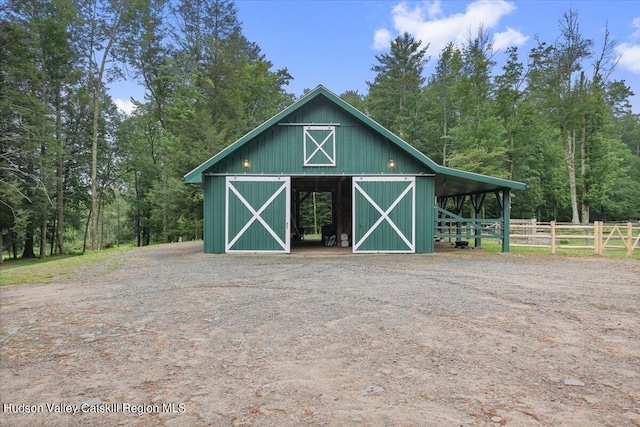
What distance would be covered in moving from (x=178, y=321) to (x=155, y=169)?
2554 centimetres

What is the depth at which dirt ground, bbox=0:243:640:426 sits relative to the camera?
7.91ft

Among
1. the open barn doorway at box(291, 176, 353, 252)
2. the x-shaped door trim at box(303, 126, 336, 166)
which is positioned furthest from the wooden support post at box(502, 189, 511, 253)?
the x-shaped door trim at box(303, 126, 336, 166)

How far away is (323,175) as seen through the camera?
12.3 metres

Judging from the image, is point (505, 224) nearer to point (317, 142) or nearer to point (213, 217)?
point (317, 142)

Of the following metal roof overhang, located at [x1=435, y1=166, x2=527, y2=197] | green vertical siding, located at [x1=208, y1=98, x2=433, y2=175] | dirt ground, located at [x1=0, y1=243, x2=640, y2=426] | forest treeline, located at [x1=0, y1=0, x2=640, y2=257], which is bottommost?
dirt ground, located at [x1=0, y1=243, x2=640, y2=426]

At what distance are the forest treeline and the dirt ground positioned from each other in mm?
17511

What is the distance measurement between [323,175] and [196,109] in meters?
16.5

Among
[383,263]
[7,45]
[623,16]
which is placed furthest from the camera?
[623,16]

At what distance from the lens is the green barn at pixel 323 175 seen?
39.2 ft

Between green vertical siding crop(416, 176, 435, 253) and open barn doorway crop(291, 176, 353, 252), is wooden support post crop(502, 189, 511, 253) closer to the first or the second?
green vertical siding crop(416, 176, 435, 253)

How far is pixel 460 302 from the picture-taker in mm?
5387

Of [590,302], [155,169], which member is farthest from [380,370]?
[155,169]

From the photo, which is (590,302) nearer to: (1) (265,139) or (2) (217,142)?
(1) (265,139)

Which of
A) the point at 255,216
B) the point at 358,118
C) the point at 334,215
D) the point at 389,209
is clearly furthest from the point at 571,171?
the point at 255,216
